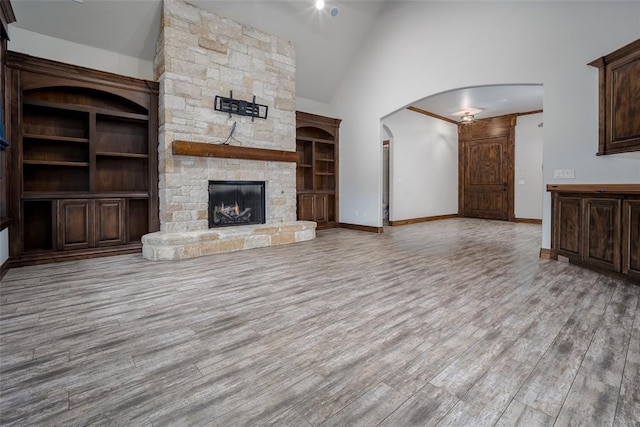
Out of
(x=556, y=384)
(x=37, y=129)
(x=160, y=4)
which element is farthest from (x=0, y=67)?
(x=556, y=384)

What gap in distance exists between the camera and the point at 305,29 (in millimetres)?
6176

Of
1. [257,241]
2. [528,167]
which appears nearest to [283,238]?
[257,241]

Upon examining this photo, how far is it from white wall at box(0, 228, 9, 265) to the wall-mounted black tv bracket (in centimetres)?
317

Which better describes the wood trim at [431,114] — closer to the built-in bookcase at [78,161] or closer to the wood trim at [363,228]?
the wood trim at [363,228]

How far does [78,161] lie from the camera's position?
479 centimetres

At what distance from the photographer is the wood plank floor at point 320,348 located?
140 centimetres

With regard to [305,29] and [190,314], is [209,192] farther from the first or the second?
[305,29]

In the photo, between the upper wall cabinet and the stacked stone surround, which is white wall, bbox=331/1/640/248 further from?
the stacked stone surround

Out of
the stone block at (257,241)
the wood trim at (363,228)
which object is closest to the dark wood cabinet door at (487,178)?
the wood trim at (363,228)

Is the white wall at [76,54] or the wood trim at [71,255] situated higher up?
the white wall at [76,54]

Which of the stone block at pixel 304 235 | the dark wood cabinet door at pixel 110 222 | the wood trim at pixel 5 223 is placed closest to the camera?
the wood trim at pixel 5 223

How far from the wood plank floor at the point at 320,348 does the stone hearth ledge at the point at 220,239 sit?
0.76m

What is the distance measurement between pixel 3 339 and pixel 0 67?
11.2ft

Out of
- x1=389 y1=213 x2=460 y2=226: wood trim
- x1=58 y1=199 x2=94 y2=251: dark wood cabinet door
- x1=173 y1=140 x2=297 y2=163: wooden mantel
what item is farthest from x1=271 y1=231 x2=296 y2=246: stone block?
x1=389 y1=213 x2=460 y2=226: wood trim
